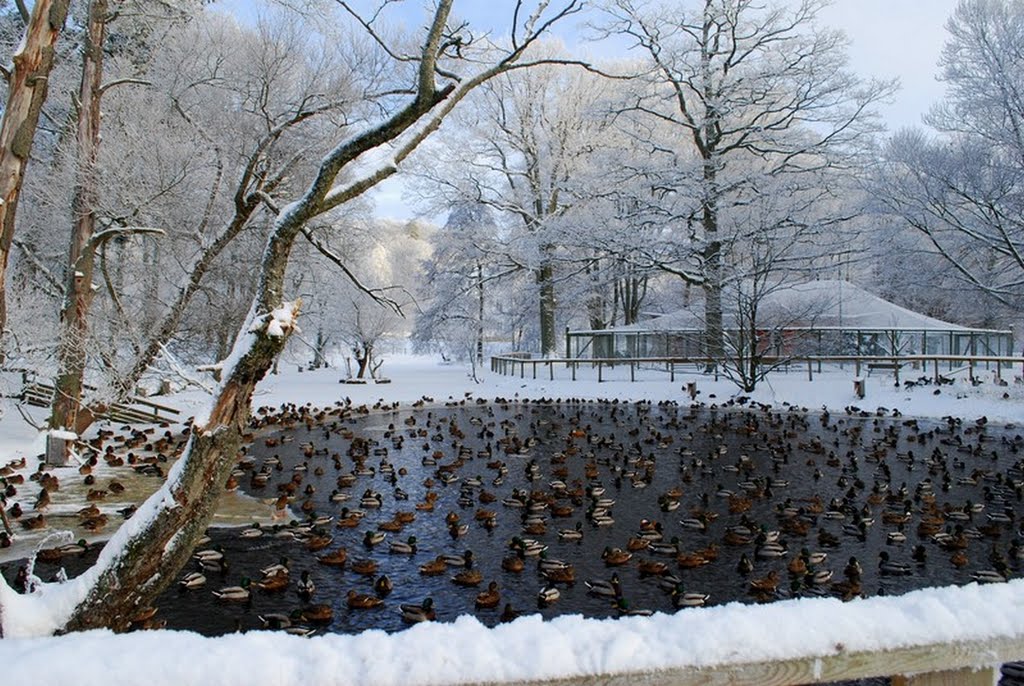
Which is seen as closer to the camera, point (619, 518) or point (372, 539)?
point (372, 539)

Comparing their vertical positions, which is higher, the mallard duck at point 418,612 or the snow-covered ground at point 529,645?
the snow-covered ground at point 529,645

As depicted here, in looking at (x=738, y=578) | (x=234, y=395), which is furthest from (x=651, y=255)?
(x=234, y=395)

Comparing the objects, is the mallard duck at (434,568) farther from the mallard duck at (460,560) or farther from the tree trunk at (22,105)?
the tree trunk at (22,105)

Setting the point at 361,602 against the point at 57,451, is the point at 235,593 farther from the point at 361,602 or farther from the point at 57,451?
the point at 57,451

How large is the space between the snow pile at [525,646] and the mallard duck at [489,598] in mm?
5055

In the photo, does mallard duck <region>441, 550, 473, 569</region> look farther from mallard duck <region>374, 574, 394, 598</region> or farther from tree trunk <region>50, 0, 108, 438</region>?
tree trunk <region>50, 0, 108, 438</region>

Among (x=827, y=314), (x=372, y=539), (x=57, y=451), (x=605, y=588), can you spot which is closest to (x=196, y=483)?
(x=605, y=588)

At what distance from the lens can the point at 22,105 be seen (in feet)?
17.1

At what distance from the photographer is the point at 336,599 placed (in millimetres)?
7379

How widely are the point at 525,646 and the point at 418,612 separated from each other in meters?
5.00

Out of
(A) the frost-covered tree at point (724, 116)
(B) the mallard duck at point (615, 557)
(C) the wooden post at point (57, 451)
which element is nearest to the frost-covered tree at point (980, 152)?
(A) the frost-covered tree at point (724, 116)

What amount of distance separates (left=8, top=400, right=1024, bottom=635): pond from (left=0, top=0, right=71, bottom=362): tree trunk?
404 centimetres

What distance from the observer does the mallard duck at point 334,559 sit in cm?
845

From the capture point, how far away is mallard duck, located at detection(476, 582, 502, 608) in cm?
719
